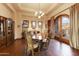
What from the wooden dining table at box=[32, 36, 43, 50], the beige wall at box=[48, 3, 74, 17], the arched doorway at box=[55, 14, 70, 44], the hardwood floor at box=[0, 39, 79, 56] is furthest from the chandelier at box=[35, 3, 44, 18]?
the hardwood floor at box=[0, 39, 79, 56]

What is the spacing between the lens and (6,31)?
288 centimetres

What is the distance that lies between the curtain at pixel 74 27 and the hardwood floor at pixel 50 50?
0.14m

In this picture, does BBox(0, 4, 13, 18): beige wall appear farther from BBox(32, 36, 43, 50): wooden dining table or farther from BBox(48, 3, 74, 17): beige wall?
BBox(48, 3, 74, 17): beige wall

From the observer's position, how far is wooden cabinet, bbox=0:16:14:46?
2.78 m

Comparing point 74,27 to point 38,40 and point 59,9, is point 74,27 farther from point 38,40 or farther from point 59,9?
point 38,40

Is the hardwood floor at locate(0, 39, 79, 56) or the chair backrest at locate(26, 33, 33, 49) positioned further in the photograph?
the chair backrest at locate(26, 33, 33, 49)

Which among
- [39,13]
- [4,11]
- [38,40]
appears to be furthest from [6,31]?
[39,13]

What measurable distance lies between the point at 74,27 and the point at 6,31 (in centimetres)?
158

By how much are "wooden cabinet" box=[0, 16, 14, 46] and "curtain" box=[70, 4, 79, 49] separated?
1373 mm

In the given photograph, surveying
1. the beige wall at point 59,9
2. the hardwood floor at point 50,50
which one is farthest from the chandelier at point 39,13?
the hardwood floor at point 50,50

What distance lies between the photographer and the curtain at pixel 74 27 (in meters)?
2.72

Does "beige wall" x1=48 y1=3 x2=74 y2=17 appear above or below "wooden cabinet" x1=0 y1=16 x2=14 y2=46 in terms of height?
above

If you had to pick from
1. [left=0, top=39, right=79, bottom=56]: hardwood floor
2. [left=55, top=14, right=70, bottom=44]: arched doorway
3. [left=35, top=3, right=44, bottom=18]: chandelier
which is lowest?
[left=0, top=39, right=79, bottom=56]: hardwood floor

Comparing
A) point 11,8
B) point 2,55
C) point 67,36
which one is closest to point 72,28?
point 67,36
